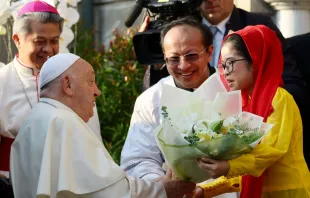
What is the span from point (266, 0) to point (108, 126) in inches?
76.6

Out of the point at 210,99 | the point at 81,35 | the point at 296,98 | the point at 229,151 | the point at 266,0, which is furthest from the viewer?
the point at 81,35

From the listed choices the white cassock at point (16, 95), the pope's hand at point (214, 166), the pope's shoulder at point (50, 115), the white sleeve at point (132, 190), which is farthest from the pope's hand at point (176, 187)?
the white cassock at point (16, 95)

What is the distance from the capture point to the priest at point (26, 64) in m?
6.75

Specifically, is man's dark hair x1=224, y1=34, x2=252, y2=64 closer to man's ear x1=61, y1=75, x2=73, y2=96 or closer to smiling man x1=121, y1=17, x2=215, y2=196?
smiling man x1=121, y1=17, x2=215, y2=196

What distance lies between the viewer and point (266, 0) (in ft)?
29.9

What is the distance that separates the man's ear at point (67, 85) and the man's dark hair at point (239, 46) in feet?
3.41

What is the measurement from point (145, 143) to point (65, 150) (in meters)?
1.05

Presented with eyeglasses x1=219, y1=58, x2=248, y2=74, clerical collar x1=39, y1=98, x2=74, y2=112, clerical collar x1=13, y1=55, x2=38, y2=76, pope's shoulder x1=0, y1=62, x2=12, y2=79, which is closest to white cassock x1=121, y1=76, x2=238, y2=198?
eyeglasses x1=219, y1=58, x2=248, y2=74

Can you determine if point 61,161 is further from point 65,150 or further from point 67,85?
point 67,85

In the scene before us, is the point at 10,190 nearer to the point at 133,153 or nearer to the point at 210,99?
the point at 133,153

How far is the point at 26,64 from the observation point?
22.8 ft

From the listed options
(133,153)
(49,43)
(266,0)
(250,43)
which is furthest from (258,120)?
(266,0)

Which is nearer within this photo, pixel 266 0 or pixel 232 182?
pixel 232 182

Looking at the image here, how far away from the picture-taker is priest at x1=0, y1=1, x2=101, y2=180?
675cm
